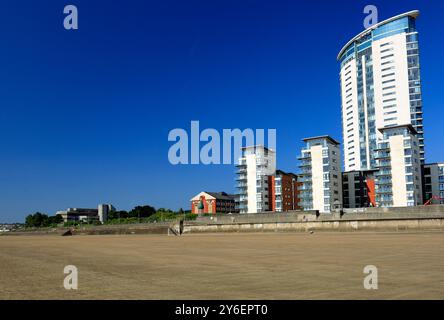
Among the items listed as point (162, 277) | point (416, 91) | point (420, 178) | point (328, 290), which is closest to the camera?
point (328, 290)

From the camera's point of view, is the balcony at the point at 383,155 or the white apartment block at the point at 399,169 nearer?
the white apartment block at the point at 399,169

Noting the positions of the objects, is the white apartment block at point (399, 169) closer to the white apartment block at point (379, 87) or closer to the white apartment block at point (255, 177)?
the white apartment block at point (379, 87)

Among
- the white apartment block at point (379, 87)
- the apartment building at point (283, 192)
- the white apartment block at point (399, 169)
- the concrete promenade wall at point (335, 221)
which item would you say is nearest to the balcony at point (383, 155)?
the white apartment block at point (399, 169)

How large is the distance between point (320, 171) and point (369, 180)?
19.5m

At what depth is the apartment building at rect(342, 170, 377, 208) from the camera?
129750 mm

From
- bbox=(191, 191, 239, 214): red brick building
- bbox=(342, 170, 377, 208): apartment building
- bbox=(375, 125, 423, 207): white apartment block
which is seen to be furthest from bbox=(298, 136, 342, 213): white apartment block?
bbox=(191, 191, 239, 214): red brick building

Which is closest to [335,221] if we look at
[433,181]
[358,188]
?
[358,188]

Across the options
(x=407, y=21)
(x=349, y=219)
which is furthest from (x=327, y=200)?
(x=407, y=21)

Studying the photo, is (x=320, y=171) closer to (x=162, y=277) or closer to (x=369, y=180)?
(x=369, y=180)

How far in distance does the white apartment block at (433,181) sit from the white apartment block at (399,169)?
11174 millimetres

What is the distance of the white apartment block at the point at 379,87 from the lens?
534 ft

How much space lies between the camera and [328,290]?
11.6 m

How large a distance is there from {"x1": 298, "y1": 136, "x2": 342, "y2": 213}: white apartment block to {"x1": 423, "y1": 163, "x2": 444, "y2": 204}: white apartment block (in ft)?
87.8
